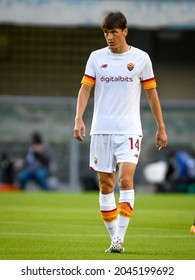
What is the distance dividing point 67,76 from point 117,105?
21.8m

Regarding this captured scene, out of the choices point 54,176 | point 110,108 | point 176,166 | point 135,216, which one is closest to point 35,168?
point 54,176

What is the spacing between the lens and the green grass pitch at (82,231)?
11859mm

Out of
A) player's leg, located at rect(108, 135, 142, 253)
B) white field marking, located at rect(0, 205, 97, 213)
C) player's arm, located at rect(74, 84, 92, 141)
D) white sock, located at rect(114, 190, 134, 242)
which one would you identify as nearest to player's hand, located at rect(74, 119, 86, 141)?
player's arm, located at rect(74, 84, 92, 141)

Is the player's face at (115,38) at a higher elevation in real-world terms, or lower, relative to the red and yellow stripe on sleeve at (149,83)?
higher

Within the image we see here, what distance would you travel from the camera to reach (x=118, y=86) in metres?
12.0

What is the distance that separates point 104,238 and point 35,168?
52.0ft

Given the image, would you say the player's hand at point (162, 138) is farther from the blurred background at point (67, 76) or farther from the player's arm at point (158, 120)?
the blurred background at point (67, 76)

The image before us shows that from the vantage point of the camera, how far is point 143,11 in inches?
1219

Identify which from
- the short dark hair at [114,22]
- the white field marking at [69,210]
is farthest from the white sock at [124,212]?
the white field marking at [69,210]

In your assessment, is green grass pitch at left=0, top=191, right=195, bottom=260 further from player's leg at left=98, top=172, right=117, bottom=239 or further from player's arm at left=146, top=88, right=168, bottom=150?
player's arm at left=146, top=88, right=168, bottom=150

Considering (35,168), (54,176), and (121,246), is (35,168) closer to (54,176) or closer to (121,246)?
(54,176)

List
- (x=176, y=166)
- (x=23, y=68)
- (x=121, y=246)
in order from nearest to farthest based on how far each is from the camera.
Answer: (x=121, y=246)
(x=176, y=166)
(x=23, y=68)

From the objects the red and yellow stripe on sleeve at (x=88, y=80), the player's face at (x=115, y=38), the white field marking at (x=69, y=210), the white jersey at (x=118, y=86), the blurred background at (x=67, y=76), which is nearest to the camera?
the player's face at (x=115, y=38)
